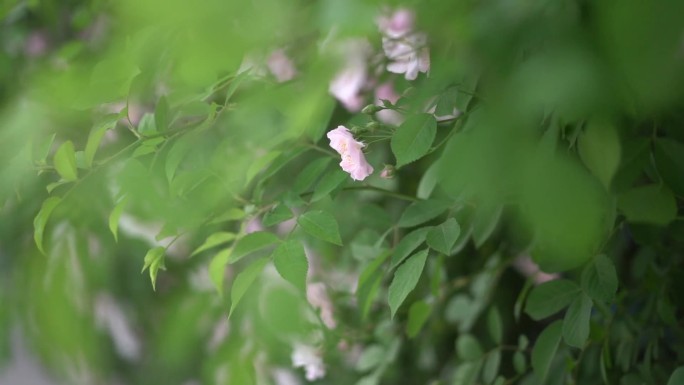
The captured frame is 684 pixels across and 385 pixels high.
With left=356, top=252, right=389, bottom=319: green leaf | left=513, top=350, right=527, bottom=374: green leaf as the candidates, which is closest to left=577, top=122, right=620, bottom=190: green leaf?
left=356, top=252, right=389, bottom=319: green leaf

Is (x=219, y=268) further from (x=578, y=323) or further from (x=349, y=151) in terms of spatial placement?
(x=578, y=323)

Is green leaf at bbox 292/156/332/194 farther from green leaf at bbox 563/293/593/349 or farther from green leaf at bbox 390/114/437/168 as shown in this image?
green leaf at bbox 563/293/593/349

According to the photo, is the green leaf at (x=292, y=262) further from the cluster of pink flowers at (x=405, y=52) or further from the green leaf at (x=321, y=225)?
the cluster of pink flowers at (x=405, y=52)

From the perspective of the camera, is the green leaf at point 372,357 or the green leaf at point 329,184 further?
the green leaf at point 372,357

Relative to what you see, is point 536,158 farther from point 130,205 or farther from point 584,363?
point 584,363

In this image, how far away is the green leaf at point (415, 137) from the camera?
58 cm

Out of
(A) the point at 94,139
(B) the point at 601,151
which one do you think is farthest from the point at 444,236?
(A) the point at 94,139

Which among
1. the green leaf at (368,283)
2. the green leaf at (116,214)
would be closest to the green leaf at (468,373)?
the green leaf at (368,283)

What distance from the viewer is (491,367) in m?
0.98

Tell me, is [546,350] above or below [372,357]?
above

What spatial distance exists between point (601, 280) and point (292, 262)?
0.89 feet

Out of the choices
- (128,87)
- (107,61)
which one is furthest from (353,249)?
(107,61)

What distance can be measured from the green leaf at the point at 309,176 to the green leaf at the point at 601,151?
233 millimetres

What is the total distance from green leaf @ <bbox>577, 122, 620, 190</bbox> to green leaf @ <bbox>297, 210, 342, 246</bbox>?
0.18 metres
